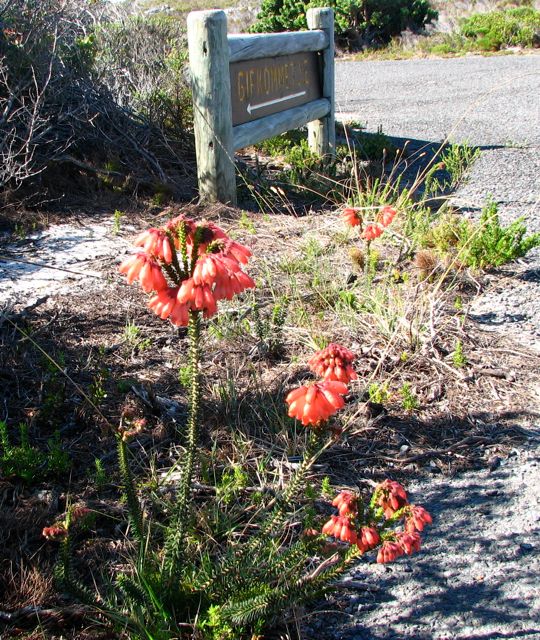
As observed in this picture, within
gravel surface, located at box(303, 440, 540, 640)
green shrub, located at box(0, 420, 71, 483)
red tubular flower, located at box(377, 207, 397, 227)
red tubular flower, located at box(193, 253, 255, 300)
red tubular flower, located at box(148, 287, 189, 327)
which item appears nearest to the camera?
red tubular flower, located at box(193, 253, 255, 300)

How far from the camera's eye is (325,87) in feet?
25.7

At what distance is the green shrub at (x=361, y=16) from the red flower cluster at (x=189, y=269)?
2031cm

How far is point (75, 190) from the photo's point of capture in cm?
597

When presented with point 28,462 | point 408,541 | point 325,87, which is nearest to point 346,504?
point 408,541

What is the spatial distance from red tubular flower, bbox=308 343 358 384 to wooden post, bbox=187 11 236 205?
4137mm

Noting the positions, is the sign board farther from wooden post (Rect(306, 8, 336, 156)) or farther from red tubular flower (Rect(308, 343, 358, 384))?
red tubular flower (Rect(308, 343, 358, 384))

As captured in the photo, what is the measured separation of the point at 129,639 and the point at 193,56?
458 centimetres

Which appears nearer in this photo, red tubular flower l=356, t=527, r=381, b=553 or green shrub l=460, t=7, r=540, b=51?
red tubular flower l=356, t=527, r=381, b=553

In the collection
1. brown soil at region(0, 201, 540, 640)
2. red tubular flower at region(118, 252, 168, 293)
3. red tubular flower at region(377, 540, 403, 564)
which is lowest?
brown soil at region(0, 201, 540, 640)

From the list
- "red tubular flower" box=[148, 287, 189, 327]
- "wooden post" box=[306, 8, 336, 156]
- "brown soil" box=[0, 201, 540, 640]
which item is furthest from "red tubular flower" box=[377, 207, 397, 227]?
"wooden post" box=[306, 8, 336, 156]

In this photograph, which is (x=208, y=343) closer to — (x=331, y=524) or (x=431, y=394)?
(x=431, y=394)

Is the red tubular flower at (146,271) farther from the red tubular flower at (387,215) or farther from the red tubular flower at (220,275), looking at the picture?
the red tubular flower at (387,215)

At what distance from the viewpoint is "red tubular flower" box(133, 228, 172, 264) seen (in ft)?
5.32

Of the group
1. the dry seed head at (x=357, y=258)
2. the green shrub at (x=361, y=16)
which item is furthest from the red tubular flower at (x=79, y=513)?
the green shrub at (x=361, y=16)
